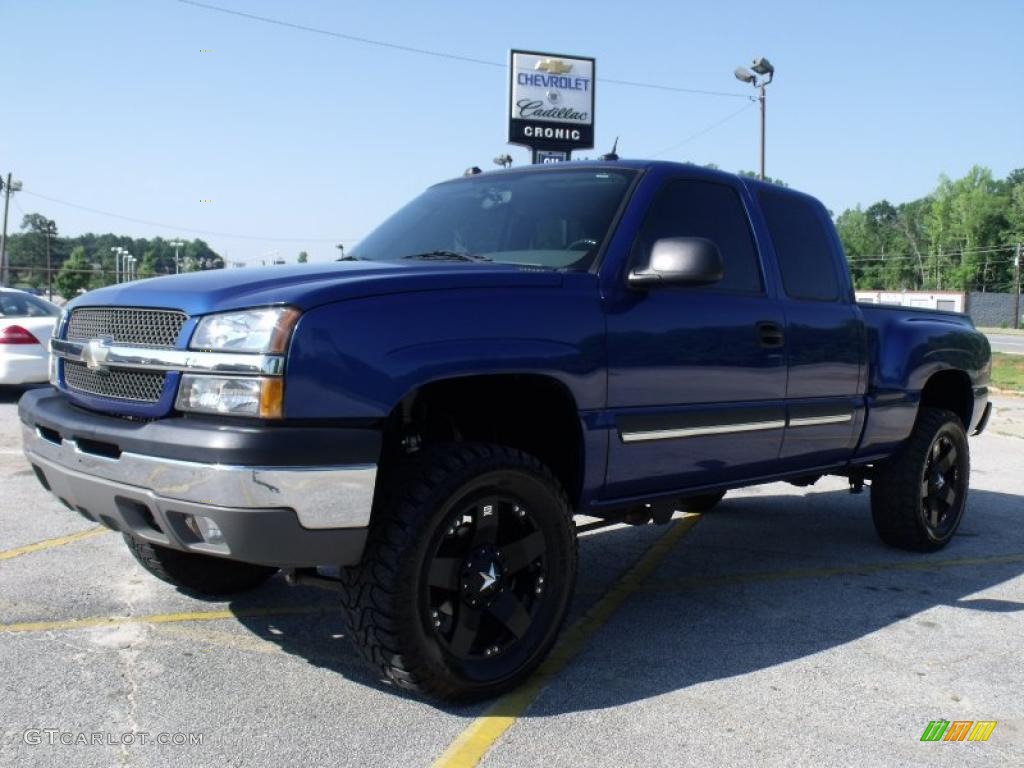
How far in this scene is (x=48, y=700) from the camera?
327 centimetres

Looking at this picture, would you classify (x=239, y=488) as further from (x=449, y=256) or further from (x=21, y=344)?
(x=21, y=344)

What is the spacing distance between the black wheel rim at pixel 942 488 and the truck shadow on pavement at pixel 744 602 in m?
0.18

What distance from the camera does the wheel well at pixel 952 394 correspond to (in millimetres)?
6180

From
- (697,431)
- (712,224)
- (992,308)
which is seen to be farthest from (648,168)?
(992,308)

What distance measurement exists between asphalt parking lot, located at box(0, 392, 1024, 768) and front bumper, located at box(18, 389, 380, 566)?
59cm

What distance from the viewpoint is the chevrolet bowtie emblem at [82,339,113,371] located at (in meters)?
3.37

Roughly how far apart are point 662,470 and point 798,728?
1174 millimetres

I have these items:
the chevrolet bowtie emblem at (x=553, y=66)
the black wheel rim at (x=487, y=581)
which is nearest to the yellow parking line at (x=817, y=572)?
the black wheel rim at (x=487, y=581)

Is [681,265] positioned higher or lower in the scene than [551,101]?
lower

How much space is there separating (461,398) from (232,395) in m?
0.98

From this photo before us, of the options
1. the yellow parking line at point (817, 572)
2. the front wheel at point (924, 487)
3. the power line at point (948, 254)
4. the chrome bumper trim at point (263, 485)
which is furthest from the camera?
the power line at point (948, 254)

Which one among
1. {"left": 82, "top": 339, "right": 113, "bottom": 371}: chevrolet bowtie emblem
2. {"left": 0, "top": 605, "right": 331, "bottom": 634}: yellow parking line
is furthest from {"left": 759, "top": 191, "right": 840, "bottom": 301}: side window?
{"left": 82, "top": 339, "right": 113, "bottom": 371}: chevrolet bowtie emblem

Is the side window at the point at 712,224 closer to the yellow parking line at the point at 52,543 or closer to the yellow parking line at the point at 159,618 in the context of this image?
the yellow parking line at the point at 159,618

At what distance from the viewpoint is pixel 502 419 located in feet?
12.8
